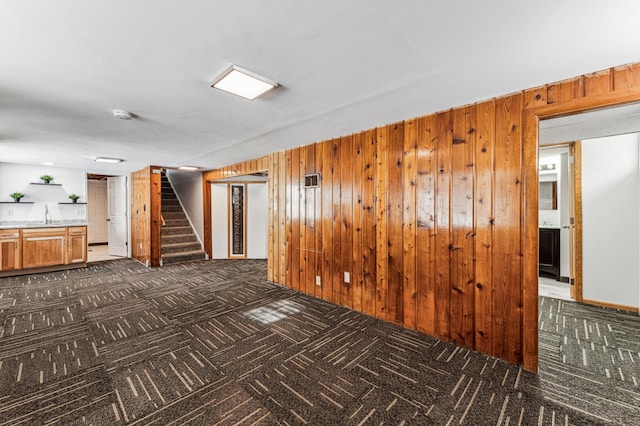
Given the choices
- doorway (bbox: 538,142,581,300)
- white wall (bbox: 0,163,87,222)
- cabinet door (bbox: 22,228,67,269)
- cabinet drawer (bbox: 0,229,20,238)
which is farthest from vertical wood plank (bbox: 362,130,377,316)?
white wall (bbox: 0,163,87,222)

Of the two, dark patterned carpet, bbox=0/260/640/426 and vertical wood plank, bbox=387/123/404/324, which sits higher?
vertical wood plank, bbox=387/123/404/324

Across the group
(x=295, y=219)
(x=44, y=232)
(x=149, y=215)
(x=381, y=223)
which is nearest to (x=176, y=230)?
(x=149, y=215)

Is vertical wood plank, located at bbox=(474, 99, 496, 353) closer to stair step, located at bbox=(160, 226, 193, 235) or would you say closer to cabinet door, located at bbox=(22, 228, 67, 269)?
stair step, located at bbox=(160, 226, 193, 235)

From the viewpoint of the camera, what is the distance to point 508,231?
7.57 ft

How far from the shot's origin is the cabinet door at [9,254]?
5051mm

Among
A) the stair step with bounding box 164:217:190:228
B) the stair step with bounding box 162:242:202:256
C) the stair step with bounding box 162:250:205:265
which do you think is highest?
the stair step with bounding box 164:217:190:228

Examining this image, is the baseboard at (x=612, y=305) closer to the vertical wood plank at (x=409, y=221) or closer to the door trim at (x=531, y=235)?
the door trim at (x=531, y=235)

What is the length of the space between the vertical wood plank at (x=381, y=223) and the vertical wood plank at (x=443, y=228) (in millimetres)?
601

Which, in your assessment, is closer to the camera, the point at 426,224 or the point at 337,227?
the point at 426,224

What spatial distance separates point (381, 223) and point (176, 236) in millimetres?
6263

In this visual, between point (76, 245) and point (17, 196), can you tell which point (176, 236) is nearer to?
point (76, 245)

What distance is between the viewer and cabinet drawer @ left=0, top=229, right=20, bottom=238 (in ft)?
16.5

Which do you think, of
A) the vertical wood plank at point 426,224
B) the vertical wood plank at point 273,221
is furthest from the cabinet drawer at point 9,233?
the vertical wood plank at point 426,224

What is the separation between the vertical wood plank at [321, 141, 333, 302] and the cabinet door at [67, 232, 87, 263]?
223 inches
